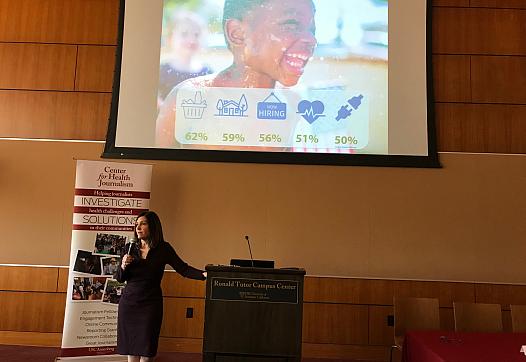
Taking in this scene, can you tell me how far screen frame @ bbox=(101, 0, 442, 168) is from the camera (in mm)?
5570

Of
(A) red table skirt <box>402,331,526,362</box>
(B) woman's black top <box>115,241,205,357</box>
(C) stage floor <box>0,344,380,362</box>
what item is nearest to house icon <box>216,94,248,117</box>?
(B) woman's black top <box>115,241,205,357</box>

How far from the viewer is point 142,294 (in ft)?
11.8

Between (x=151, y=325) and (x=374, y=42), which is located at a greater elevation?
(x=374, y=42)

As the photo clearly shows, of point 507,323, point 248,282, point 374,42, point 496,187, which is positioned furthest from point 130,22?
point 507,323

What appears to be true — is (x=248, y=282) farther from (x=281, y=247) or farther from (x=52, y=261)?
(x=52, y=261)

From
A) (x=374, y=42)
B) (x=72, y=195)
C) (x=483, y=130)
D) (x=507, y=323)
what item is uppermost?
(x=374, y=42)

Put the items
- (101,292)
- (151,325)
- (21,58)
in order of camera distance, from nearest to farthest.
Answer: (151,325), (101,292), (21,58)

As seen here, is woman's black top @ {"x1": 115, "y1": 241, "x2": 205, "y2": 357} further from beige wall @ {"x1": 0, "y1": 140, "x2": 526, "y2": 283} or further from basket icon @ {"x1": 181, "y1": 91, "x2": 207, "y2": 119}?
basket icon @ {"x1": 181, "y1": 91, "x2": 207, "y2": 119}

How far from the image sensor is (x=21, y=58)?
234 inches

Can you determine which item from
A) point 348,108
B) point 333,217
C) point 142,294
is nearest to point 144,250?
point 142,294

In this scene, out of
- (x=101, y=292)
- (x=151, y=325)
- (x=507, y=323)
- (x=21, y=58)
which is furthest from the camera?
(x=21, y=58)

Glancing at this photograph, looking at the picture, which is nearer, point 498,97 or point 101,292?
point 101,292

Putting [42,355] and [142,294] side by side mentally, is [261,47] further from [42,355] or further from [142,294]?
[42,355]

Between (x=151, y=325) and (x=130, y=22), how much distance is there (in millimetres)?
3694
